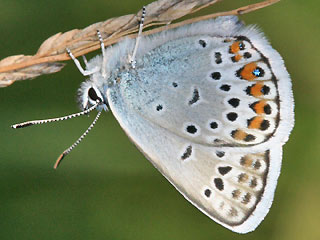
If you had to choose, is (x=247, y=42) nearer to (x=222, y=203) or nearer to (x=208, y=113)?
(x=208, y=113)

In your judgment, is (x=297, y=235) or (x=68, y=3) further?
(x=297, y=235)

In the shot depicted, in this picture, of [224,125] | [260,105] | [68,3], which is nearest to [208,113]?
[224,125]

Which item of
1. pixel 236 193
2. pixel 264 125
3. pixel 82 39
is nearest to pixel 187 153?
pixel 236 193

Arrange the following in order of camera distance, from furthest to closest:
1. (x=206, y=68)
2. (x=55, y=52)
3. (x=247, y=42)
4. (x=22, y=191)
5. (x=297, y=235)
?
(x=297, y=235), (x=22, y=191), (x=206, y=68), (x=247, y=42), (x=55, y=52)

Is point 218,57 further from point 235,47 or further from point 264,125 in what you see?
point 264,125

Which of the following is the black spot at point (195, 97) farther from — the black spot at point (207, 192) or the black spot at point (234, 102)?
the black spot at point (207, 192)

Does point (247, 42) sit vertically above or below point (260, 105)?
above
